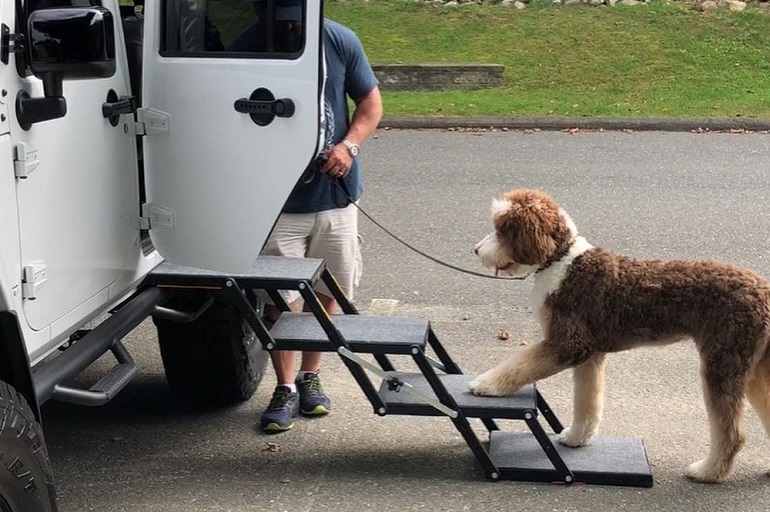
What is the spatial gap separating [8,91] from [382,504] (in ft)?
6.69

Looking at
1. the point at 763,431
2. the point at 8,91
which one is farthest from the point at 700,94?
the point at 8,91

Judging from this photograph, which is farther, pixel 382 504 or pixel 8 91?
pixel 382 504

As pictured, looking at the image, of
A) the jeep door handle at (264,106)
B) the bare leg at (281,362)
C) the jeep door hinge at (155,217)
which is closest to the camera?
the jeep door handle at (264,106)

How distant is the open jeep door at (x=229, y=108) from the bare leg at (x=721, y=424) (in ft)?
5.86

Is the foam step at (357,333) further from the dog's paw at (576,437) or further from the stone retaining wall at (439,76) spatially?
the stone retaining wall at (439,76)

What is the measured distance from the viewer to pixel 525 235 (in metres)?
3.92

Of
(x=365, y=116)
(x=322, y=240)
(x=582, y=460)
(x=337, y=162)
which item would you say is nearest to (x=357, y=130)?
(x=365, y=116)

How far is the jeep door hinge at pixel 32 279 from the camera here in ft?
10.1

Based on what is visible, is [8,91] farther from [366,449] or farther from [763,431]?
[763,431]

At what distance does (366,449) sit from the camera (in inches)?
172

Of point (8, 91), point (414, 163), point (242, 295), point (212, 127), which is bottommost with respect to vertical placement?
point (414, 163)

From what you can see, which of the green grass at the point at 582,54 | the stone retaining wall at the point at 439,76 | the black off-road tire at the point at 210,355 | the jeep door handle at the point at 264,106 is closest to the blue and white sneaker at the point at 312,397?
the black off-road tire at the point at 210,355

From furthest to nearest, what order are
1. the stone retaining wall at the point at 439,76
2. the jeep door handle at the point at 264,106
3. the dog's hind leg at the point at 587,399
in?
the stone retaining wall at the point at 439,76 < the dog's hind leg at the point at 587,399 < the jeep door handle at the point at 264,106

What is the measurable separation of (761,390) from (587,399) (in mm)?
682
